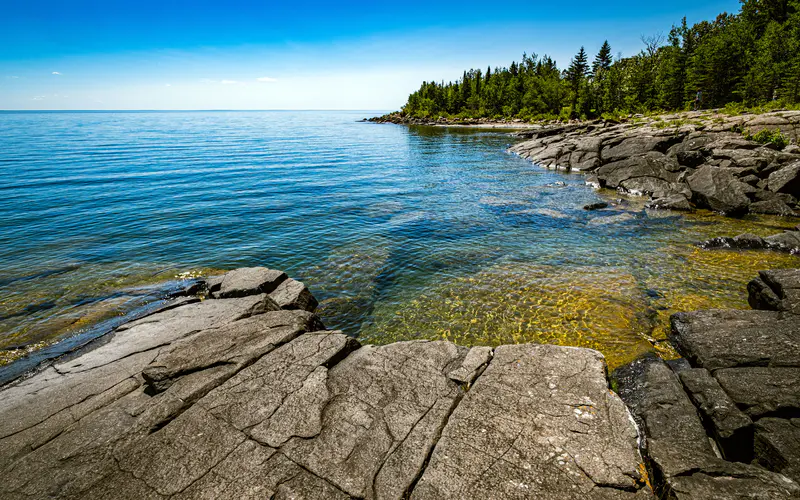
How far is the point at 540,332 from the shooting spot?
36.0 ft

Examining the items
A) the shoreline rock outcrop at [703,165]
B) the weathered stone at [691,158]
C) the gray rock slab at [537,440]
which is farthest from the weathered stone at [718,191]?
the gray rock slab at [537,440]

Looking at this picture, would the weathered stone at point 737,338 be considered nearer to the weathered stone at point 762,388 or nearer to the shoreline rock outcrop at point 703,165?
the weathered stone at point 762,388

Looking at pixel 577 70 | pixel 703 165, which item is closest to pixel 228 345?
pixel 703 165

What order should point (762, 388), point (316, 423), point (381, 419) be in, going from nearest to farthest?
point (316, 423) < point (381, 419) < point (762, 388)

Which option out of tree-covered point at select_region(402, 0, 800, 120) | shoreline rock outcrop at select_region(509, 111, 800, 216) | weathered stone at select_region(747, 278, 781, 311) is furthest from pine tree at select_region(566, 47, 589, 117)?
weathered stone at select_region(747, 278, 781, 311)

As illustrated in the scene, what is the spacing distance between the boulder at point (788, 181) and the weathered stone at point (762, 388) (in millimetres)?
24818

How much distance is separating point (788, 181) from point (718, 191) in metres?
4.57

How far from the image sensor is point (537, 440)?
5668 mm

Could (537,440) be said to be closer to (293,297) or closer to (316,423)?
(316,423)

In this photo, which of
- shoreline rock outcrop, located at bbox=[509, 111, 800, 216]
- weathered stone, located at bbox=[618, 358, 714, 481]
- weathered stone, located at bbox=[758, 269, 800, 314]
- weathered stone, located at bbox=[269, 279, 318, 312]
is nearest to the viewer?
weathered stone, located at bbox=[618, 358, 714, 481]

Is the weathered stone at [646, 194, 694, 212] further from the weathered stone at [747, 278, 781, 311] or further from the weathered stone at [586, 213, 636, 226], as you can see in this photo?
the weathered stone at [747, 278, 781, 311]

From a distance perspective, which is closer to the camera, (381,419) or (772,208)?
(381,419)

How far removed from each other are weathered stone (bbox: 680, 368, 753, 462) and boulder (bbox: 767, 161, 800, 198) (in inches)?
1031

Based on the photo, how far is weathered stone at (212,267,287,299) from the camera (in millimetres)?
12297
